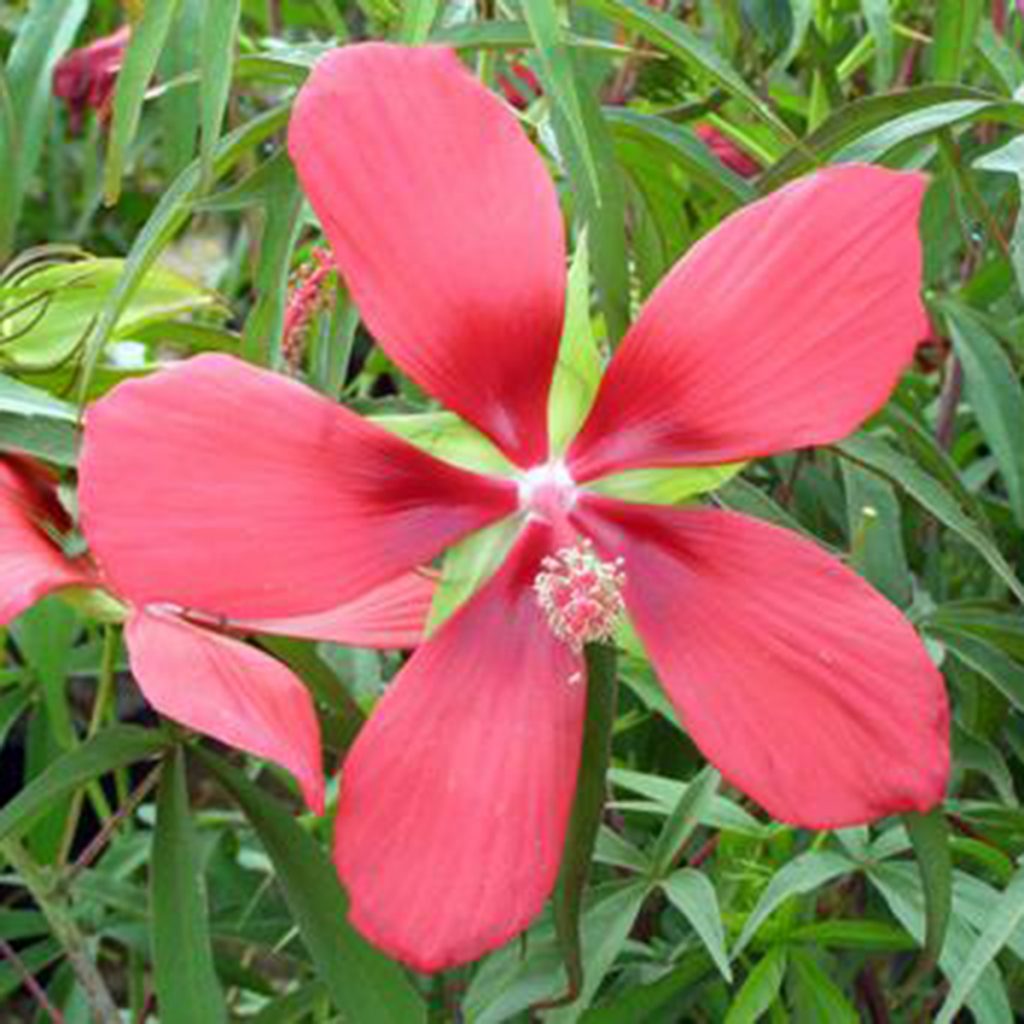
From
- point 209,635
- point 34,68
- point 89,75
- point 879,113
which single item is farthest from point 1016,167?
point 89,75

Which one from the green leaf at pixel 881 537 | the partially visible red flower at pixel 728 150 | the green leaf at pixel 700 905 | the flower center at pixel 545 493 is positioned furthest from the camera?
the partially visible red flower at pixel 728 150

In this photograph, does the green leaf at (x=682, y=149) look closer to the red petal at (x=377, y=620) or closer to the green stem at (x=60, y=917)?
the red petal at (x=377, y=620)

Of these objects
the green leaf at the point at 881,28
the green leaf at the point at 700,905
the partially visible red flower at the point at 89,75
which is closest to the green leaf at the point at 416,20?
the green leaf at the point at 881,28

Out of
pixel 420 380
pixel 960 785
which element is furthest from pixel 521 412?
pixel 960 785

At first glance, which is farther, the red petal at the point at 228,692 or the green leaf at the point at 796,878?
the green leaf at the point at 796,878

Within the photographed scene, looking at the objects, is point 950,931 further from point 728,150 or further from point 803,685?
point 728,150

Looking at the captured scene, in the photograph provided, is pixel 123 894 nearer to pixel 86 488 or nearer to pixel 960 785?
pixel 960 785

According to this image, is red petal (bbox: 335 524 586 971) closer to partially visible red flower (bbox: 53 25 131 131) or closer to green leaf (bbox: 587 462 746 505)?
green leaf (bbox: 587 462 746 505)
